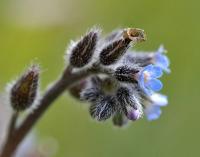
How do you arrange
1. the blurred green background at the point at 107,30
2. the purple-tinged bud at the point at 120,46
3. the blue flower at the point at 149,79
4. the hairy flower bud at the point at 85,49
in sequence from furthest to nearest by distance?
1. the blurred green background at the point at 107,30
2. the hairy flower bud at the point at 85,49
3. the blue flower at the point at 149,79
4. the purple-tinged bud at the point at 120,46

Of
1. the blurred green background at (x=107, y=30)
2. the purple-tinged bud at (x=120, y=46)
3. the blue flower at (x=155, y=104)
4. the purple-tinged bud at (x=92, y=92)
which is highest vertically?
the blurred green background at (x=107, y=30)

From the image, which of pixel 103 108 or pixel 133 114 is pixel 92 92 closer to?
pixel 103 108

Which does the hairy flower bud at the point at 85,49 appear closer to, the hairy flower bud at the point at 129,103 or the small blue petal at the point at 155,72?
the hairy flower bud at the point at 129,103

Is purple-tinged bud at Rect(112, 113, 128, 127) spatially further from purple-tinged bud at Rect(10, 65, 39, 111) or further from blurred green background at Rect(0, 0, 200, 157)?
blurred green background at Rect(0, 0, 200, 157)

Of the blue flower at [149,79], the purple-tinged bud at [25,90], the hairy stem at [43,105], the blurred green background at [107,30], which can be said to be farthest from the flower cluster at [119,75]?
the blurred green background at [107,30]

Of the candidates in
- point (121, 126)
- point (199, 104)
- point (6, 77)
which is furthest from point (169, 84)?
point (121, 126)

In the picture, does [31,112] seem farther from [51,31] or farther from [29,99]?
[51,31]

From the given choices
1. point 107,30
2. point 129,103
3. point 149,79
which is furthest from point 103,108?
point 107,30
